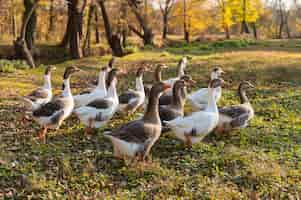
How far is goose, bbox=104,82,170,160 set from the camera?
21.9 ft

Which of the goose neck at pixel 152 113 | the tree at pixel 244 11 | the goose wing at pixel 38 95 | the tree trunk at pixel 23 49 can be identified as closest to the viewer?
the goose neck at pixel 152 113

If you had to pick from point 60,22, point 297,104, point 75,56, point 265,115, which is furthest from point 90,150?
point 60,22

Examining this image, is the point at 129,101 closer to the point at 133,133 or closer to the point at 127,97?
the point at 127,97

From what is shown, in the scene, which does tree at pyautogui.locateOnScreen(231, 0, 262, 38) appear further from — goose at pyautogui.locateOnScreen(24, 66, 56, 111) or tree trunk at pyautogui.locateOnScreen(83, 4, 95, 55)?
goose at pyautogui.locateOnScreen(24, 66, 56, 111)

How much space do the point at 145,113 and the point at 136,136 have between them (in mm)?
673

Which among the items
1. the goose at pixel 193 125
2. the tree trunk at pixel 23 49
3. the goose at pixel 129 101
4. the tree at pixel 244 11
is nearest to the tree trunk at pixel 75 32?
the tree trunk at pixel 23 49

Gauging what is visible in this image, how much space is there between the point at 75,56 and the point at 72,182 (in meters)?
18.2

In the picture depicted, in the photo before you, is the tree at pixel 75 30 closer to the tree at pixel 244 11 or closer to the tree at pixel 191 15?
the tree at pixel 191 15

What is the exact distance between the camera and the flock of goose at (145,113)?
6.85 metres

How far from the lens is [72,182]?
639 centimetres

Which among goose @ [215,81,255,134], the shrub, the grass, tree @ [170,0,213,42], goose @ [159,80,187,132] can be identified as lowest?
the grass

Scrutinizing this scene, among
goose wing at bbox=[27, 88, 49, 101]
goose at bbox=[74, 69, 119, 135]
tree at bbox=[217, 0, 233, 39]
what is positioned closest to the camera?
goose at bbox=[74, 69, 119, 135]

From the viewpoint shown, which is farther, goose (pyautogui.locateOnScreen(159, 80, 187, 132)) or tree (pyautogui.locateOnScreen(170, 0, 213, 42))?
tree (pyautogui.locateOnScreen(170, 0, 213, 42))

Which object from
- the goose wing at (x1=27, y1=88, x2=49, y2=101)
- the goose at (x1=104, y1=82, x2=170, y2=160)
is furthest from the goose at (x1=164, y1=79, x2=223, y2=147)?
the goose wing at (x1=27, y1=88, x2=49, y2=101)
